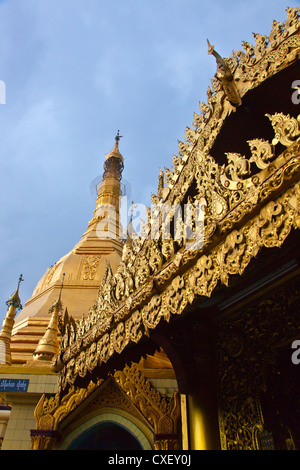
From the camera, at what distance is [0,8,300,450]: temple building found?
99.9 inches

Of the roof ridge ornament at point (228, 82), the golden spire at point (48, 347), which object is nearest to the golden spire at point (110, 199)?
the golden spire at point (48, 347)

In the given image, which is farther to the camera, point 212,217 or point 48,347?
point 48,347

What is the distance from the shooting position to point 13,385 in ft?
20.9

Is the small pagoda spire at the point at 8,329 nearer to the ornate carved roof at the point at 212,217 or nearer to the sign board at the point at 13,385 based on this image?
the sign board at the point at 13,385

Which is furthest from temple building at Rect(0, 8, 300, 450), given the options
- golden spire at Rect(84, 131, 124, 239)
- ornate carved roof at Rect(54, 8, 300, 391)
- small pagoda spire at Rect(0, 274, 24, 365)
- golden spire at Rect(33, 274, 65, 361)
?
golden spire at Rect(84, 131, 124, 239)

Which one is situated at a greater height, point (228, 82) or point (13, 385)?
point (228, 82)

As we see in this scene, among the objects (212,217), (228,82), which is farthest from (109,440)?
(228,82)

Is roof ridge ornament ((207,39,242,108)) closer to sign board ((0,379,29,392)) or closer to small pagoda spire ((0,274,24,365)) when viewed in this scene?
sign board ((0,379,29,392))

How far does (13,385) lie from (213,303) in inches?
171

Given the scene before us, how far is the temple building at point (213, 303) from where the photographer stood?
2.54m

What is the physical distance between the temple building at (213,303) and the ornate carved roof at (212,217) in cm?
1

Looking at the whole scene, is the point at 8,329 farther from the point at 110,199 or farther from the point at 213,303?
the point at 110,199

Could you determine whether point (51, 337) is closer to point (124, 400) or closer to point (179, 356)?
point (124, 400)

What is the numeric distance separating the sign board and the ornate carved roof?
1.18 metres
